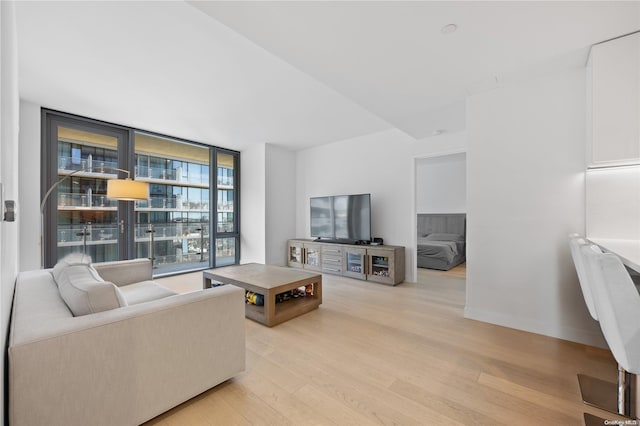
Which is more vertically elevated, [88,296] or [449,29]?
Answer: [449,29]

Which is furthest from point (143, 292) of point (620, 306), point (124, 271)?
point (620, 306)

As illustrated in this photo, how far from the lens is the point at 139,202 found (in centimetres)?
425

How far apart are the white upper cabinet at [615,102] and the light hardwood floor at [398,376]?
152 cm

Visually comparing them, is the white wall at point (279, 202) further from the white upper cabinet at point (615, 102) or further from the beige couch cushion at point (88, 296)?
the white upper cabinet at point (615, 102)

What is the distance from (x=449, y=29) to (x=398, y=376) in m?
2.33

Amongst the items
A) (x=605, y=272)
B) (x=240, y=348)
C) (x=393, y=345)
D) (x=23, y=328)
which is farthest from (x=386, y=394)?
(x=23, y=328)

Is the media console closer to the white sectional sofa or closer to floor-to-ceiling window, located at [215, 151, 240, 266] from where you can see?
floor-to-ceiling window, located at [215, 151, 240, 266]

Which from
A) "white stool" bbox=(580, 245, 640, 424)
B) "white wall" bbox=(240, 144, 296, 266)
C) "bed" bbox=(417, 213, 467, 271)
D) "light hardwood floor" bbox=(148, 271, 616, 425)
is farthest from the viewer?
"white wall" bbox=(240, 144, 296, 266)

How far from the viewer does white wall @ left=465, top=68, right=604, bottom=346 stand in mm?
2215

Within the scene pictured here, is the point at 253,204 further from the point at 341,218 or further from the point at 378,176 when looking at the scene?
the point at 378,176

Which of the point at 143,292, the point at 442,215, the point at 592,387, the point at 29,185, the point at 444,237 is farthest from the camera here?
the point at 442,215

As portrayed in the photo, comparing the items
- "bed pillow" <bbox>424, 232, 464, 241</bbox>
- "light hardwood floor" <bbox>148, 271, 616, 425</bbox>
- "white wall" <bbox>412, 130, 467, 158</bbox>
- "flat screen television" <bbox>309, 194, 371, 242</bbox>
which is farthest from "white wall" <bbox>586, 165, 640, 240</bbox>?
"bed pillow" <bbox>424, 232, 464, 241</bbox>

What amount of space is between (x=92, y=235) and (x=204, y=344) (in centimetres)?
365

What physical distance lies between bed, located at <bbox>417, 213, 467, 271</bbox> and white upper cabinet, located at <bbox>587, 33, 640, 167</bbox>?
10.9ft
